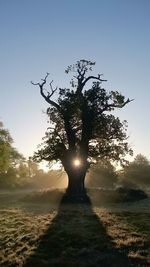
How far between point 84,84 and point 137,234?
28.2 meters

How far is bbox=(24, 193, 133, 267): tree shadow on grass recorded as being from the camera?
58.6ft

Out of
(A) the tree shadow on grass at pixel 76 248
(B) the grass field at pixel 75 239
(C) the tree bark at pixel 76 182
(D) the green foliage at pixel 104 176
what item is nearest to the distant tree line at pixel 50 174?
(D) the green foliage at pixel 104 176

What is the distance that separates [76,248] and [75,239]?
1.59 metres

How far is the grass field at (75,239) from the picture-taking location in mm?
18203

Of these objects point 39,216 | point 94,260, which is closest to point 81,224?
point 39,216

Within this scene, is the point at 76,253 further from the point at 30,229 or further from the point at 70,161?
the point at 70,161

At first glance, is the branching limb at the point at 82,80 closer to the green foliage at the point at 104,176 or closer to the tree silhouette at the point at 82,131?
the tree silhouette at the point at 82,131

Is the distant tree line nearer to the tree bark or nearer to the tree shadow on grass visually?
the tree bark

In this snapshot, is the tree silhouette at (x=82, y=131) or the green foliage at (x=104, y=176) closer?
the tree silhouette at (x=82, y=131)

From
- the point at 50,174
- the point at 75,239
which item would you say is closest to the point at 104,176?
the point at 50,174

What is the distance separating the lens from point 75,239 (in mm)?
21719

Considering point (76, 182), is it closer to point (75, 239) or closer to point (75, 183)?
point (75, 183)

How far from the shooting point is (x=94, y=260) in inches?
710

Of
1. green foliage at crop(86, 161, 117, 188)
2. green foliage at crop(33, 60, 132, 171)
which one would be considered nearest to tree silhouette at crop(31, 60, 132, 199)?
green foliage at crop(33, 60, 132, 171)
